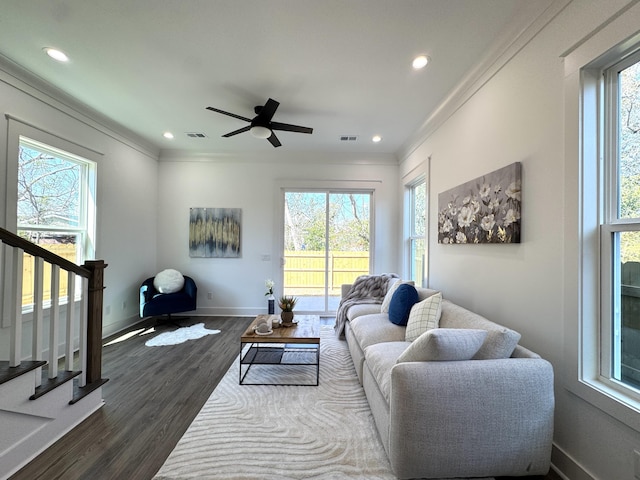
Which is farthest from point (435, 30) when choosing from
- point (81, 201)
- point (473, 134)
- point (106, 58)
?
point (81, 201)

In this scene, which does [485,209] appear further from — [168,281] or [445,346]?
[168,281]

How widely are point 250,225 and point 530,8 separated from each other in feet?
13.5

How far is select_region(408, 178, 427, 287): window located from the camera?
12.8ft

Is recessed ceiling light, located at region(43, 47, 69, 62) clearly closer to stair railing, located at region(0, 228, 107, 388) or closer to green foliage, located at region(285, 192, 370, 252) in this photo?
stair railing, located at region(0, 228, 107, 388)

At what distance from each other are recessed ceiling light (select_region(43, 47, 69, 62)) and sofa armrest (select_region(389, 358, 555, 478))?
3.48 meters

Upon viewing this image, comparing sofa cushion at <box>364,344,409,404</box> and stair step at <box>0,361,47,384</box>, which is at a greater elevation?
stair step at <box>0,361,47,384</box>

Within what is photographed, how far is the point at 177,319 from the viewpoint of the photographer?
438 cm

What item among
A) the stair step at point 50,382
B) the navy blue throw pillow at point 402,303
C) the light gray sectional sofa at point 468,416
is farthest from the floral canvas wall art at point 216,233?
the light gray sectional sofa at point 468,416

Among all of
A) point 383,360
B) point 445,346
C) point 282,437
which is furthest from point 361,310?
point 445,346

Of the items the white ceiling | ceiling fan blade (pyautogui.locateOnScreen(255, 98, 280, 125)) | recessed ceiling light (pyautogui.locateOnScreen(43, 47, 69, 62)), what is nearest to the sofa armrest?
the white ceiling

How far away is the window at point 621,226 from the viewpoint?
1292 millimetres

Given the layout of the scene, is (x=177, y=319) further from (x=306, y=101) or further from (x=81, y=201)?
(x=306, y=101)

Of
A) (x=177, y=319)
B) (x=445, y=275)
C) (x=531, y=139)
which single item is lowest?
(x=177, y=319)

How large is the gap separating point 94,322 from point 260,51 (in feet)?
8.16
